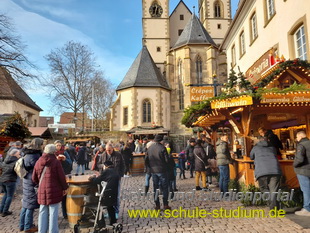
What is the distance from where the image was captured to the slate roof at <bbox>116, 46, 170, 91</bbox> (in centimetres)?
2912

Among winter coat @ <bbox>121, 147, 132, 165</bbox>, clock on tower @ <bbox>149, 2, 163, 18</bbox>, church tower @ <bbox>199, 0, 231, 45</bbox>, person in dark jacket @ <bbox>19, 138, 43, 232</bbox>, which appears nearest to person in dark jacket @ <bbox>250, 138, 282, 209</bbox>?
person in dark jacket @ <bbox>19, 138, 43, 232</bbox>

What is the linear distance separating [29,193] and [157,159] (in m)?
2.77

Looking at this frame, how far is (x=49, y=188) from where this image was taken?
4180 mm

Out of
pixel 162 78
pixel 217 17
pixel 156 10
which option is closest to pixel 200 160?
pixel 162 78

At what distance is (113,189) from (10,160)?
3192 mm

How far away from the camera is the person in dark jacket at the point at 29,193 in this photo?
4676mm

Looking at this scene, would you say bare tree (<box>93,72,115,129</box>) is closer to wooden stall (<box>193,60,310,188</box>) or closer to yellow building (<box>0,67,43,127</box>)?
yellow building (<box>0,67,43,127</box>)

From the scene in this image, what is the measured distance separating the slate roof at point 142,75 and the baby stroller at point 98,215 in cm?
2445

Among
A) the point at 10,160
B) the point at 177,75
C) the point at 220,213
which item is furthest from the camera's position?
the point at 177,75

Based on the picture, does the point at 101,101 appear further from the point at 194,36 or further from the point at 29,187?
the point at 29,187

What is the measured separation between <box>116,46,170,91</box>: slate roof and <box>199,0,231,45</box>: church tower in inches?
481

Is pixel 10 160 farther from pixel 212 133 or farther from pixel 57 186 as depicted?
pixel 212 133

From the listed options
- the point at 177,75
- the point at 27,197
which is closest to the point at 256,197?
the point at 27,197

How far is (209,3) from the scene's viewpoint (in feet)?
126
